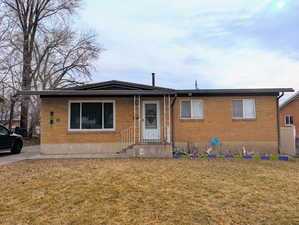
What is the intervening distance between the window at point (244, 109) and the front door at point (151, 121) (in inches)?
167

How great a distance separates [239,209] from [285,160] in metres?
7.31

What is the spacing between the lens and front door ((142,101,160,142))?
10922 millimetres

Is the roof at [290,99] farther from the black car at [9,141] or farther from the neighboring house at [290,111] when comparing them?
the black car at [9,141]

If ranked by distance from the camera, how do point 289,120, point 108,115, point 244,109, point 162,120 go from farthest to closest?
point 289,120, point 244,109, point 162,120, point 108,115

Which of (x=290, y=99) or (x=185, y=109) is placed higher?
(x=290, y=99)

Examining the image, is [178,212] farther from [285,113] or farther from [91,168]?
[285,113]

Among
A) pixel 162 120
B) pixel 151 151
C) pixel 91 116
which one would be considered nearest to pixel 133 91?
pixel 162 120

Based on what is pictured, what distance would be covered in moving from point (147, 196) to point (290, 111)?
25.6 metres

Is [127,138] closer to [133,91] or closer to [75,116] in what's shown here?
[133,91]

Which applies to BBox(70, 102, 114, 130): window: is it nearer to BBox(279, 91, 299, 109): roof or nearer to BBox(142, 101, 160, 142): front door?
BBox(142, 101, 160, 142): front door

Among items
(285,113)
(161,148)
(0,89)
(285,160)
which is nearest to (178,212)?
(161,148)

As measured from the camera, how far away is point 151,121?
36.2ft

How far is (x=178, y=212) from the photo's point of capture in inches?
143

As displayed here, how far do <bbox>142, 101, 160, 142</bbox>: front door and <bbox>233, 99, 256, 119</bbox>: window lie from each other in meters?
4.23
